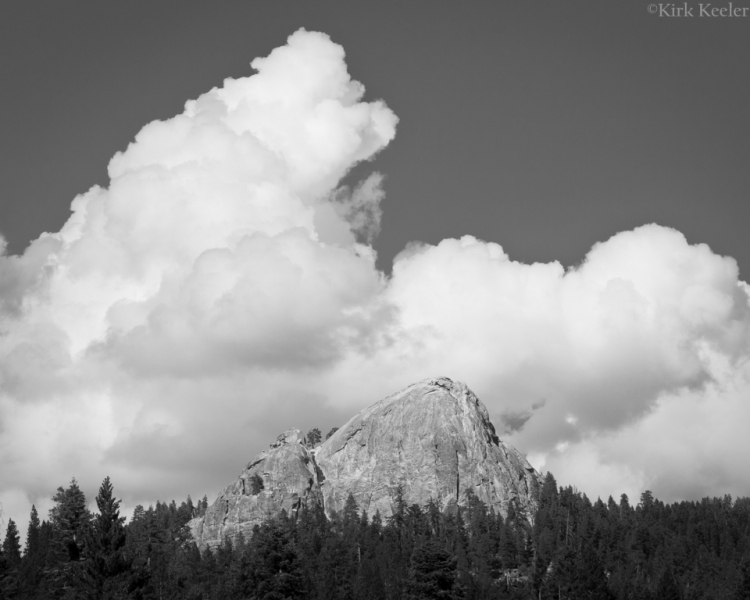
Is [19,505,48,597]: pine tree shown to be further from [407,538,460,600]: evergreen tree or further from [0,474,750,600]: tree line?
[407,538,460,600]: evergreen tree

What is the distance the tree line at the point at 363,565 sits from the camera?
75.5 m

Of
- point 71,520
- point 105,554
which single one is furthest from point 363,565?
point 105,554

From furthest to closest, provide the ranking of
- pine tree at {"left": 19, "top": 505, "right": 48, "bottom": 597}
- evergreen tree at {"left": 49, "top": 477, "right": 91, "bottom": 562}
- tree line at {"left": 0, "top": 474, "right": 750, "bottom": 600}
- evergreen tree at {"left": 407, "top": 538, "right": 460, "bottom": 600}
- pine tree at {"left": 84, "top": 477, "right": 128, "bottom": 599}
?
pine tree at {"left": 19, "top": 505, "right": 48, "bottom": 597}, evergreen tree at {"left": 407, "top": 538, "right": 460, "bottom": 600}, evergreen tree at {"left": 49, "top": 477, "right": 91, "bottom": 562}, tree line at {"left": 0, "top": 474, "right": 750, "bottom": 600}, pine tree at {"left": 84, "top": 477, "right": 128, "bottom": 599}

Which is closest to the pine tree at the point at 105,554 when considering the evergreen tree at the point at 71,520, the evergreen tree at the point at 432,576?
the evergreen tree at the point at 71,520

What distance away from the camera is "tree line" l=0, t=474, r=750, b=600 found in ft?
248

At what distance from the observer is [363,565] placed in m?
139

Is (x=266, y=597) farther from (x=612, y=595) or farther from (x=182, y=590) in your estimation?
(x=612, y=595)

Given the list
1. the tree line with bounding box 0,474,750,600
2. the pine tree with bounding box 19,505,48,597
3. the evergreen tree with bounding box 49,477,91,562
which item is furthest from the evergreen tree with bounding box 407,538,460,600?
the pine tree with bounding box 19,505,48,597

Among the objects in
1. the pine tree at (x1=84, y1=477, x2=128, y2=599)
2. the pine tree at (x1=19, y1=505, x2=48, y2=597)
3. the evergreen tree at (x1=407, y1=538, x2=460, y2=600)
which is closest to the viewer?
the pine tree at (x1=84, y1=477, x2=128, y2=599)

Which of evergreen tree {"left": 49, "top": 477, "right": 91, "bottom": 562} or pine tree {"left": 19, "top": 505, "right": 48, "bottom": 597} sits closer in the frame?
evergreen tree {"left": 49, "top": 477, "right": 91, "bottom": 562}

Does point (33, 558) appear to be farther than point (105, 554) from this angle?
Yes

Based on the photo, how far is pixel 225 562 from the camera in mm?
159500

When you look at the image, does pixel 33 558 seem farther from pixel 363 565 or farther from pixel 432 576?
pixel 432 576

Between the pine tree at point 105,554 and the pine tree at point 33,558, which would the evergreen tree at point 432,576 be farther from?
the pine tree at point 33,558
